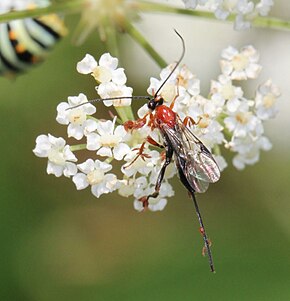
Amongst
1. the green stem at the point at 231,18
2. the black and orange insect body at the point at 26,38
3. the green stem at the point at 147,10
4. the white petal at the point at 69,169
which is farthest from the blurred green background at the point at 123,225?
the white petal at the point at 69,169

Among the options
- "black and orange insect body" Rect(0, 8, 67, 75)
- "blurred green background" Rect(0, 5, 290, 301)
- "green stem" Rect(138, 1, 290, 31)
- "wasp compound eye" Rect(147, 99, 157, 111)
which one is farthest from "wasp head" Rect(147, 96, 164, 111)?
"blurred green background" Rect(0, 5, 290, 301)

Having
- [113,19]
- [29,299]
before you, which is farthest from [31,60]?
[29,299]

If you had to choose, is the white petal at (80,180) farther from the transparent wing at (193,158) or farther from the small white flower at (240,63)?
the small white flower at (240,63)

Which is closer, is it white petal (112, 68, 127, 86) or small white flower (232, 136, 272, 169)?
white petal (112, 68, 127, 86)

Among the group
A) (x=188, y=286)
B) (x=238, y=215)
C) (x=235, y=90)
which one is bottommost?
(x=188, y=286)

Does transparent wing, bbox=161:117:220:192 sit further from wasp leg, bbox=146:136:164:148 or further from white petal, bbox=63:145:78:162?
white petal, bbox=63:145:78:162

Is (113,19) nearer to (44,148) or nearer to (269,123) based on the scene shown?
(44,148)
